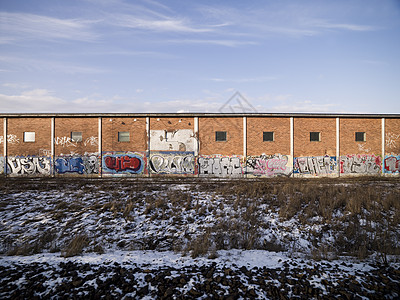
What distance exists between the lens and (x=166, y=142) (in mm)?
20719

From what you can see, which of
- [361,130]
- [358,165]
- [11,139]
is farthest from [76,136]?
[361,130]

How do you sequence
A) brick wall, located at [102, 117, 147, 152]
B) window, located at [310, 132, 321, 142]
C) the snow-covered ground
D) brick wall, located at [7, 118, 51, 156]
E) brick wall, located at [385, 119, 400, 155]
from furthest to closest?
brick wall, located at [385, 119, 400, 155], window, located at [310, 132, 321, 142], brick wall, located at [7, 118, 51, 156], brick wall, located at [102, 117, 147, 152], the snow-covered ground

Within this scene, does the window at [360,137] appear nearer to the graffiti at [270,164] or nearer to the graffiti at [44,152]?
the graffiti at [270,164]

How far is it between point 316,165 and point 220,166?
27.8ft

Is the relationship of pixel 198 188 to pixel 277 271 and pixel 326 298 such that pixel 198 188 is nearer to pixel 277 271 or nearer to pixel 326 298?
pixel 277 271

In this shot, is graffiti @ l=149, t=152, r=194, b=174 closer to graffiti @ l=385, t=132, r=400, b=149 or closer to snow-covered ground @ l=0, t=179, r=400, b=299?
snow-covered ground @ l=0, t=179, r=400, b=299

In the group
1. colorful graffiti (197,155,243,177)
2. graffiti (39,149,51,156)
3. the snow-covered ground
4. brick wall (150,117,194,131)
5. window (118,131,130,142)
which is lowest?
the snow-covered ground

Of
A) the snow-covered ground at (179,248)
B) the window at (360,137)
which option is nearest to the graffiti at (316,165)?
the window at (360,137)

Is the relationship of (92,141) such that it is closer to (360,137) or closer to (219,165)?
(219,165)

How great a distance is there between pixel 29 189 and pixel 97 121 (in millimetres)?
10381

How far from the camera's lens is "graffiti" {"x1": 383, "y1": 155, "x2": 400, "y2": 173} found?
21.1 metres

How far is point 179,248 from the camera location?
19.1 ft

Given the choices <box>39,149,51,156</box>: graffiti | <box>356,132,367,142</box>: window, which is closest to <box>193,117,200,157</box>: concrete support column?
<box>39,149,51,156</box>: graffiti

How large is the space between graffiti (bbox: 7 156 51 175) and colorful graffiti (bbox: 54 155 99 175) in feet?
3.19
